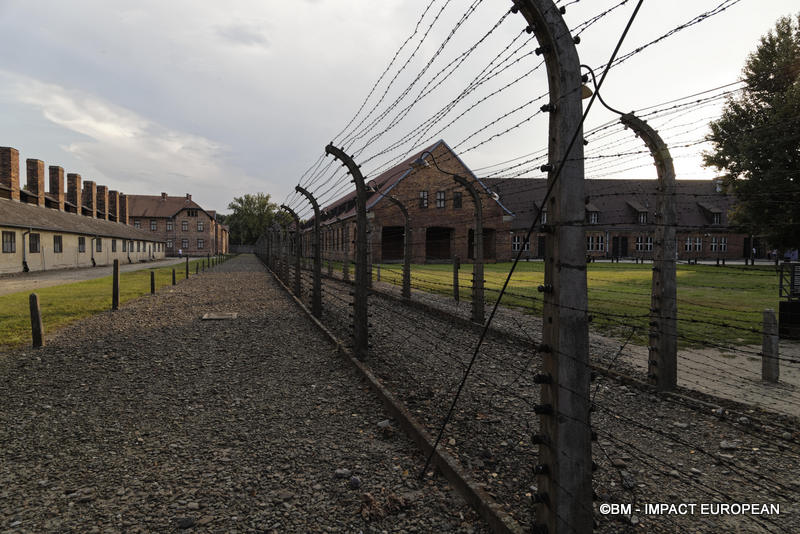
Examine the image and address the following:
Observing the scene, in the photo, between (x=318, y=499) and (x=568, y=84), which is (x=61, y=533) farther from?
(x=568, y=84)

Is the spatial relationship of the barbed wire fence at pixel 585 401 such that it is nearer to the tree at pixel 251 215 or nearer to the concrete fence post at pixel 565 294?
the concrete fence post at pixel 565 294

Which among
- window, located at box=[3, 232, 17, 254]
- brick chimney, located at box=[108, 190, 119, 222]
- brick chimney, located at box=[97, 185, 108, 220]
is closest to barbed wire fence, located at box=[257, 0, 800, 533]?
window, located at box=[3, 232, 17, 254]

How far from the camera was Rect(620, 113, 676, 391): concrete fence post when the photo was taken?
16.7ft

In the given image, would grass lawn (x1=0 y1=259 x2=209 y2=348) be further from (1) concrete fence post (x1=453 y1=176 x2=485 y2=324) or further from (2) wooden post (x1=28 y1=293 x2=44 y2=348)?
(1) concrete fence post (x1=453 y1=176 x2=485 y2=324)

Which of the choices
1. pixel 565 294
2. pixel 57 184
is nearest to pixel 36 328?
pixel 565 294

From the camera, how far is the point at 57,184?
1532 inches

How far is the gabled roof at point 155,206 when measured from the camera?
77.3 metres

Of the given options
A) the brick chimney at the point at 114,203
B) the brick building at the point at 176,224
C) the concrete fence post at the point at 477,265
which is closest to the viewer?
the concrete fence post at the point at 477,265

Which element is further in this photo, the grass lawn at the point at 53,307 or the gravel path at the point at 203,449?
the grass lawn at the point at 53,307

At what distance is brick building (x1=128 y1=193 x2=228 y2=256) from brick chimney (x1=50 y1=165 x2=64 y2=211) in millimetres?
37550

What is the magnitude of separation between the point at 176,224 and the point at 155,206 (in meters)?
5.82

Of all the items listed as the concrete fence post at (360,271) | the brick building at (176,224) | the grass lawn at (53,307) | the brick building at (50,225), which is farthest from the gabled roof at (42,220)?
the brick building at (176,224)

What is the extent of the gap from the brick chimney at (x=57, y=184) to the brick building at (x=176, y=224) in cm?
3755

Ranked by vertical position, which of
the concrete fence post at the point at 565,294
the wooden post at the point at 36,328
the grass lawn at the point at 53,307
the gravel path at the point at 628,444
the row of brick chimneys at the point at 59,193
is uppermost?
the row of brick chimneys at the point at 59,193
